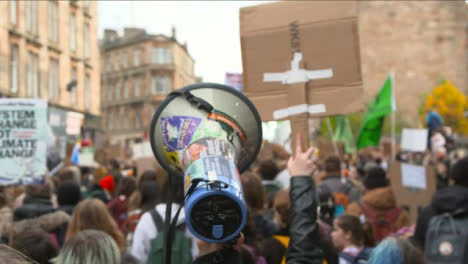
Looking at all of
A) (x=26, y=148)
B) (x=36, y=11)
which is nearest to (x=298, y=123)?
(x=26, y=148)

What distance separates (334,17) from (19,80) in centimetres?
760

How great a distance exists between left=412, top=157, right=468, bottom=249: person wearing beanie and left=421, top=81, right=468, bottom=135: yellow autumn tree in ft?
126

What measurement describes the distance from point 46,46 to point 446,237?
8002mm

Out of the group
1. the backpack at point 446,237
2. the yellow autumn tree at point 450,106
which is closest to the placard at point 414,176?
the backpack at point 446,237

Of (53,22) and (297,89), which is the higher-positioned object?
(53,22)

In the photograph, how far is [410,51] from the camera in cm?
4631

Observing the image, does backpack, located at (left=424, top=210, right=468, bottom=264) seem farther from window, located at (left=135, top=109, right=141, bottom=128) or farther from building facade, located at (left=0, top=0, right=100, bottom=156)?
window, located at (left=135, top=109, right=141, bottom=128)

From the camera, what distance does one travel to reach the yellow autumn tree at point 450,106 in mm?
40031

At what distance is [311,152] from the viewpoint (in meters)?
2.12

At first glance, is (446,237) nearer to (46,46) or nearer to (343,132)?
(46,46)

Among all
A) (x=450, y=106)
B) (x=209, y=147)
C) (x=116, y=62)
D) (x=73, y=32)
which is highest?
(x=116, y=62)

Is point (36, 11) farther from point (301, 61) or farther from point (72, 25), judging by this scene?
point (72, 25)

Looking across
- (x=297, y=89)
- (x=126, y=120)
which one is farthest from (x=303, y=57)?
(x=126, y=120)

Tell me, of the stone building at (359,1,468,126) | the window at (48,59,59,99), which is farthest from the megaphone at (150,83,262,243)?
the stone building at (359,1,468,126)
